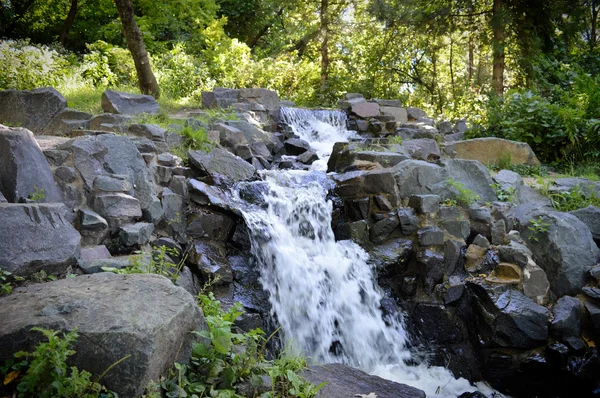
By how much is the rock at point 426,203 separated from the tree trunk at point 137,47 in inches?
277

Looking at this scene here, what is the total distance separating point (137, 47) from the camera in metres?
9.95

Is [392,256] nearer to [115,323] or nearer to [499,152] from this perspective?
[115,323]

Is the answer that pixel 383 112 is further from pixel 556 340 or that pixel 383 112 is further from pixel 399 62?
pixel 556 340

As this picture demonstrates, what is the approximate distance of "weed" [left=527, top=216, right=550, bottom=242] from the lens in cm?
609

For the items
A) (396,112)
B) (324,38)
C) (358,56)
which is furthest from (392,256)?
(358,56)

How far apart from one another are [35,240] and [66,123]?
383cm

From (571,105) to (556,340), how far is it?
21.3 feet

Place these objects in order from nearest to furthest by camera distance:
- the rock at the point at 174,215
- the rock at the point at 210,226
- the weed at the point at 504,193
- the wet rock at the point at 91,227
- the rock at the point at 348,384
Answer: the rock at the point at 348,384, the wet rock at the point at 91,227, the rock at the point at 174,215, the rock at the point at 210,226, the weed at the point at 504,193

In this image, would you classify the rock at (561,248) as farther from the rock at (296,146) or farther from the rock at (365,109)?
the rock at (365,109)

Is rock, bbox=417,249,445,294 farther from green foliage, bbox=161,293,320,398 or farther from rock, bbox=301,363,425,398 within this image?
green foliage, bbox=161,293,320,398

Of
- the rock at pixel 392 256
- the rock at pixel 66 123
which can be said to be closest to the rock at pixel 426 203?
the rock at pixel 392 256

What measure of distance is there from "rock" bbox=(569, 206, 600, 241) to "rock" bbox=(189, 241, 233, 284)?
16.4 ft

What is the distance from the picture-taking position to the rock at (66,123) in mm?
6918

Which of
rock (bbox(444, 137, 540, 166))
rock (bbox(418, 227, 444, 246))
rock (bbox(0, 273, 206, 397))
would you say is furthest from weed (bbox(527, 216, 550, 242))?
rock (bbox(0, 273, 206, 397))
